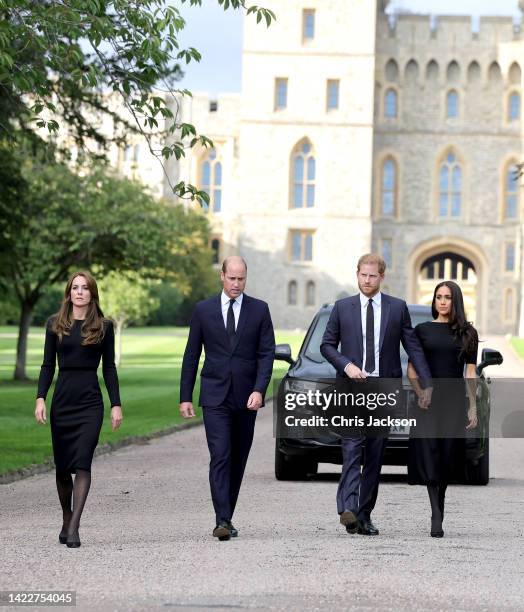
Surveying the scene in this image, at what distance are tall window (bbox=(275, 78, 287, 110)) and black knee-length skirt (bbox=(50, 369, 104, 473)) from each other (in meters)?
69.5

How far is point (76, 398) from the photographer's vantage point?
8.88 meters

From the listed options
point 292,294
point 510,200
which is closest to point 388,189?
point 510,200

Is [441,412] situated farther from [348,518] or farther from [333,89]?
[333,89]

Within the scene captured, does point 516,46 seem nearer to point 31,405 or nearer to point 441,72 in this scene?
point 441,72

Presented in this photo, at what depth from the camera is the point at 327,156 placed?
254 feet

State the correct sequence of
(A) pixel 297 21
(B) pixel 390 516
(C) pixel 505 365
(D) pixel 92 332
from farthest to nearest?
(A) pixel 297 21 → (C) pixel 505 365 → (B) pixel 390 516 → (D) pixel 92 332

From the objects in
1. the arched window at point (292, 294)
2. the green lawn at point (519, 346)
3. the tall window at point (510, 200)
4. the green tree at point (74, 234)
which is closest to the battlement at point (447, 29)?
the tall window at point (510, 200)

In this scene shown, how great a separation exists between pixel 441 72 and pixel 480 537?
72.0 meters

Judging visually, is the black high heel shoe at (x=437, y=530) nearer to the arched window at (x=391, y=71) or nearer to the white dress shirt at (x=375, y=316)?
the white dress shirt at (x=375, y=316)

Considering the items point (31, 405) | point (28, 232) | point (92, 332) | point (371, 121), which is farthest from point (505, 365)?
point (92, 332)

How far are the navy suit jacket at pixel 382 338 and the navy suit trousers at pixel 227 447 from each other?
65 cm

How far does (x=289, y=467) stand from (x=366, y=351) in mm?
4193

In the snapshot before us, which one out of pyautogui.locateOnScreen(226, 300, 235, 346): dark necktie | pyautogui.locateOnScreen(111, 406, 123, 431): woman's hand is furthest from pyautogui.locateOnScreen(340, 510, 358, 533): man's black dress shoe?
pyautogui.locateOnScreen(111, 406, 123, 431): woman's hand

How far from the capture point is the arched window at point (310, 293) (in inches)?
3073
